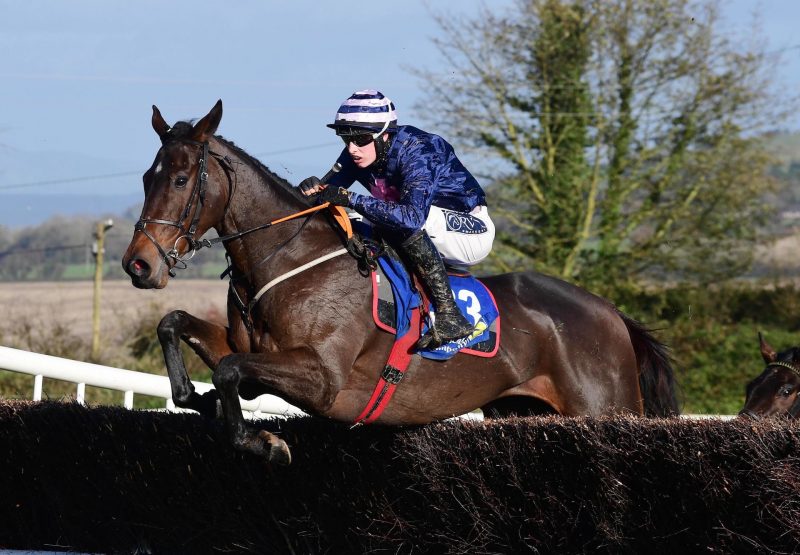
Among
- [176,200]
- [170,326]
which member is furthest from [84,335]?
[176,200]

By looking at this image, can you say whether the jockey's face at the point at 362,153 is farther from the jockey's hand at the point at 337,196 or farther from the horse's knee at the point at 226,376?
the horse's knee at the point at 226,376

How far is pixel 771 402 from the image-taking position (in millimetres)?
6668

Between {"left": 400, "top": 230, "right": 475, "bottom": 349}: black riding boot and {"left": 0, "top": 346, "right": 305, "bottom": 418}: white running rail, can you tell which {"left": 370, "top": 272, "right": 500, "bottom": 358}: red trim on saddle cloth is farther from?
{"left": 0, "top": 346, "right": 305, "bottom": 418}: white running rail

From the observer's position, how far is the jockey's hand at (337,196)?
495 cm

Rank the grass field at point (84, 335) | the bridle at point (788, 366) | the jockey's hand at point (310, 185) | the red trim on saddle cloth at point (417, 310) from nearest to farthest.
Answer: the red trim on saddle cloth at point (417, 310) → the jockey's hand at point (310, 185) → the bridle at point (788, 366) → the grass field at point (84, 335)

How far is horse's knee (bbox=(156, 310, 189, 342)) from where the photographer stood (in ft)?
15.6

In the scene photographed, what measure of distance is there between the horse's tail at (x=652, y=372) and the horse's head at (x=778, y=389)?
1.71 feet

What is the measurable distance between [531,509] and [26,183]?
30002 mm

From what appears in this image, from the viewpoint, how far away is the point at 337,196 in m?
4.95

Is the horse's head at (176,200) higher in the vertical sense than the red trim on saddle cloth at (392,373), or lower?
higher

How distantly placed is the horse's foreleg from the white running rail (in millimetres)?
2008

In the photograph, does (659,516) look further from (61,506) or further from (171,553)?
(61,506)

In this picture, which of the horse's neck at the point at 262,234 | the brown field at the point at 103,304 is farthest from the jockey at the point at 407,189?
the brown field at the point at 103,304

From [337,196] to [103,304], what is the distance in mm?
24178
